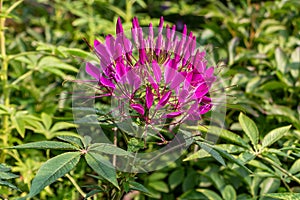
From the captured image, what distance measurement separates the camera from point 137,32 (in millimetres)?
903

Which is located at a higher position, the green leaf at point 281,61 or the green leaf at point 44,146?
the green leaf at point 281,61

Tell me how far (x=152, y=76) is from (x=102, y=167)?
0.75 ft

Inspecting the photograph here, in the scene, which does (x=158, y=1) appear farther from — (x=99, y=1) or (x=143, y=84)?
(x=143, y=84)

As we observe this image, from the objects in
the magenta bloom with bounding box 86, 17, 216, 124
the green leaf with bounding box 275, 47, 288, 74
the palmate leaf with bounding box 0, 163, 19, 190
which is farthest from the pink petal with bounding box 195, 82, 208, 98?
the green leaf with bounding box 275, 47, 288, 74

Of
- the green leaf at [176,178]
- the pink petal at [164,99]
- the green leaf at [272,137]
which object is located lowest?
the green leaf at [176,178]

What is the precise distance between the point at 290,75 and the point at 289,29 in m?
0.48

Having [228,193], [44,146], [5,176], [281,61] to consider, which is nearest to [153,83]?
[44,146]

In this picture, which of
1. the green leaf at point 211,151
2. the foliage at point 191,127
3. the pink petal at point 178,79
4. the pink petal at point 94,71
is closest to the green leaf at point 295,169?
the foliage at point 191,127

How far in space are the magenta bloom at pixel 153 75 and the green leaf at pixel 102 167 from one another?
0.39 ft

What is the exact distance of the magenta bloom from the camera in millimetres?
863

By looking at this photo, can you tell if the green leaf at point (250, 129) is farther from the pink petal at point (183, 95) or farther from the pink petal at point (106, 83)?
the pink petal at point (106, 83)

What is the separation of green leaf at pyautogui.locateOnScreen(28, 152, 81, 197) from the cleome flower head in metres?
0.16

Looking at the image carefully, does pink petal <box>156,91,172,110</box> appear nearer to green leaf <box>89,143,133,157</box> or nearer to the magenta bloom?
the magenta bloom

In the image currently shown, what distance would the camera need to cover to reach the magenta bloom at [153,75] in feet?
2.83
